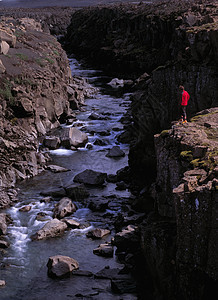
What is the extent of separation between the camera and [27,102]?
32.0 meters

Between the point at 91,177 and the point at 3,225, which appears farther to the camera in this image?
the point at 91,177

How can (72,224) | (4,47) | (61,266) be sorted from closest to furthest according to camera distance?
1. (61,266)
2. (72,224)
3. (4,47)

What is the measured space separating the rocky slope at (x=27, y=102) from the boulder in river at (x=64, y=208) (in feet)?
9.71

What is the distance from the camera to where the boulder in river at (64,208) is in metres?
21.6

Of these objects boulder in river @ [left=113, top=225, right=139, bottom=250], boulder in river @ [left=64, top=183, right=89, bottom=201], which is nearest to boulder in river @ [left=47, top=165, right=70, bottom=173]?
boulder in river @ [left=64, top=183, right=89, bottom=201]

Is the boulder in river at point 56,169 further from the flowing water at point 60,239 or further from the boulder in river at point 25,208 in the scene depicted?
the boulder in river at point 25,208

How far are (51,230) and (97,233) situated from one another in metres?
2.20

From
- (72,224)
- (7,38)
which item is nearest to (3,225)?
(72,224)

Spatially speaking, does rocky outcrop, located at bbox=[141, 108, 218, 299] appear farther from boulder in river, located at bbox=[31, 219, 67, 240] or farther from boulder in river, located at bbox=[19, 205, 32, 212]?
boulder in river, located at bbox=[19, 205, 32, 212]

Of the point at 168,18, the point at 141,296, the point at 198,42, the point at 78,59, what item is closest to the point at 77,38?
the point at 78,59

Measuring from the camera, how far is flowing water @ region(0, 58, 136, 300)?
15.8 metres

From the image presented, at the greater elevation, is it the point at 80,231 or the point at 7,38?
the point at 7,38

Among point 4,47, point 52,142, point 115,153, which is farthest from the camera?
point 4,47

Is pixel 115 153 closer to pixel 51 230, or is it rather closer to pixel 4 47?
pixel 51 230
